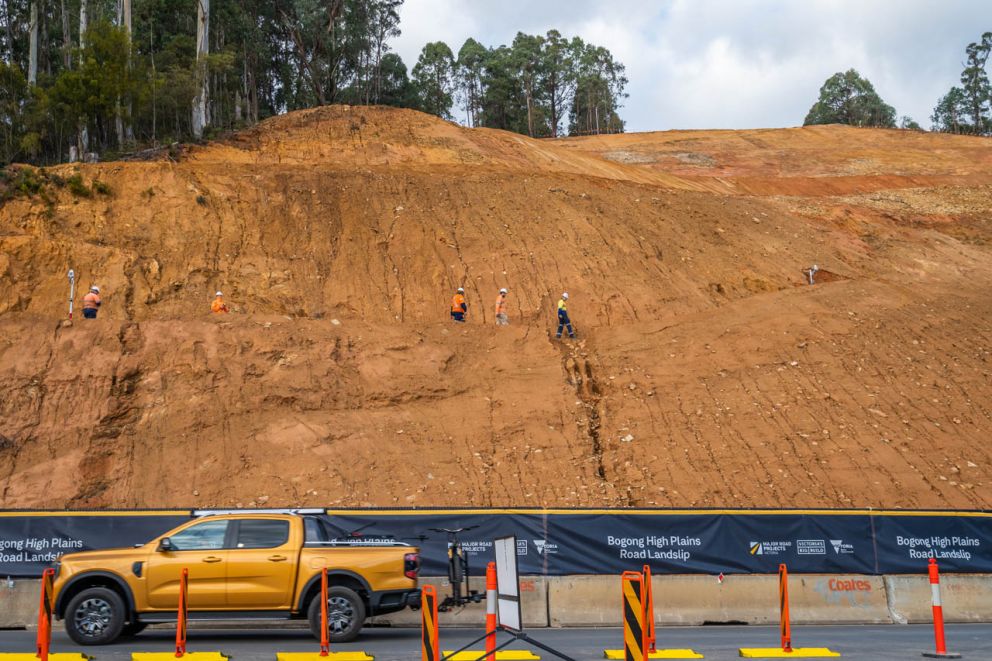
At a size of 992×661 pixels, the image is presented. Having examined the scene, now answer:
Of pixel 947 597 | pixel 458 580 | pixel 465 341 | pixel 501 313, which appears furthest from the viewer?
pixel 501 313

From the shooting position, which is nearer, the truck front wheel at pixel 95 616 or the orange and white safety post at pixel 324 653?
the orange and white safety post at pixel 324 653

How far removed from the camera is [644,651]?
26.4 feet

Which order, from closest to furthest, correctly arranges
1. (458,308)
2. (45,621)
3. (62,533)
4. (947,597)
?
1. (45,621)
2. (62,533)
3. (947,597)
4. (458,308)

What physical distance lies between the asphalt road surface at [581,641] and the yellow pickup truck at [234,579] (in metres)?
0.38

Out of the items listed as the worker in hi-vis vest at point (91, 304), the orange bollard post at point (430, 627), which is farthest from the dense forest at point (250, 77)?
the orange bollard post at point (430, 627)

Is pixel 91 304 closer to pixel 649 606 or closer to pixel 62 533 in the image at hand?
pixel 62 533

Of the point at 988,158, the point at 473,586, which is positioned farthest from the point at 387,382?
the point at 988,158

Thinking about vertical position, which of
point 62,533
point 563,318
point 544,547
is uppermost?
point 563,318

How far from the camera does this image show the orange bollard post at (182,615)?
10453mm

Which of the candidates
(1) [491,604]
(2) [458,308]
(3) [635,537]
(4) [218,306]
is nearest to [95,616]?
(1) [491,604]

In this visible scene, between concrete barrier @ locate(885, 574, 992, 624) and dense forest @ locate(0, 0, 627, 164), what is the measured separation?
31.8 m

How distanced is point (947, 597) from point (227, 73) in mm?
47983

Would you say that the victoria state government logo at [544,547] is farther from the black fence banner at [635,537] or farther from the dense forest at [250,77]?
the dense forest at [250,77]

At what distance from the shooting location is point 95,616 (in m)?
11.5
